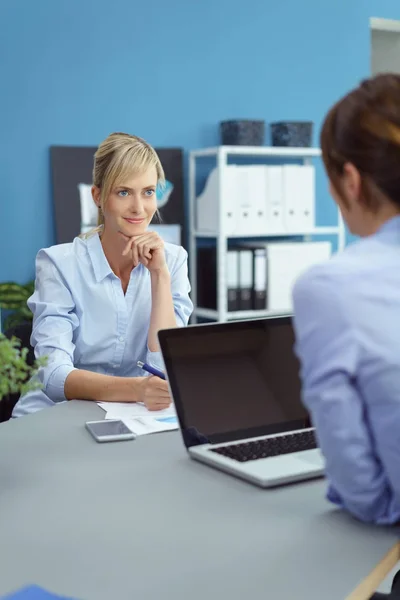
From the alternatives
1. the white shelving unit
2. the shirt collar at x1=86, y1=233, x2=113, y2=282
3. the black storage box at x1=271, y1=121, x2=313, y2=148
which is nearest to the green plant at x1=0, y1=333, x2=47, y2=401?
the shirt collar at x1=86, y1=233, x2=113, y2=282

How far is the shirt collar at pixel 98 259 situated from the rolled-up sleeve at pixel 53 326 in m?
0.10

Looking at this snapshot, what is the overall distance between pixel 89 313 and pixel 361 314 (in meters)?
1.28

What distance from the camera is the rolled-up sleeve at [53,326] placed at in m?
1.88

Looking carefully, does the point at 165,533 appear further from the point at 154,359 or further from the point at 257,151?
the point at 257,151

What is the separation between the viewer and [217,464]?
4.28ft

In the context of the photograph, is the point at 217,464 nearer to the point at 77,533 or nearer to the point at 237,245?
the point at 77,533

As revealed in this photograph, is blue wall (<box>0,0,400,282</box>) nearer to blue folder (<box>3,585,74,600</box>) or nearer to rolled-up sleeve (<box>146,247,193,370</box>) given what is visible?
rolled-up sleeve (<box>146,247,193,370</box>)

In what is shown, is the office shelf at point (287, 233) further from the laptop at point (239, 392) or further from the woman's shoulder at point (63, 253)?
the laptop at point (239, 392)

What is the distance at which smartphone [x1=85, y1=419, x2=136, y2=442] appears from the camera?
1.48 meters

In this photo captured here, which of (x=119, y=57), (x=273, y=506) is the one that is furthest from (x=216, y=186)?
(x=273, y=506)

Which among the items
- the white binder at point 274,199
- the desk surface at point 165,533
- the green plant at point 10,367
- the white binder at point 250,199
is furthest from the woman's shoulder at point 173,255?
the white binder at point 274,199

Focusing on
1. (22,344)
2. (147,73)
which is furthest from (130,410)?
(147,73)

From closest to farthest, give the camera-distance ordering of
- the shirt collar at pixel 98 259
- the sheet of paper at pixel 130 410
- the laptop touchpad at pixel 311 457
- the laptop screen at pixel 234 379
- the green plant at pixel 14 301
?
the laptop touchpad at pixel 311 457 → the laptop screen at pixel 234 379 → the sheet of paper at pixel 130 410 → the shirt collar at pixel 98 259 → the green plant at pixel 14 301

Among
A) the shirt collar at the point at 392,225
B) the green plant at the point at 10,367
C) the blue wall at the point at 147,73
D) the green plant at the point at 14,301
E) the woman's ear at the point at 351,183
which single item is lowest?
the green plant at the point at 14,301
